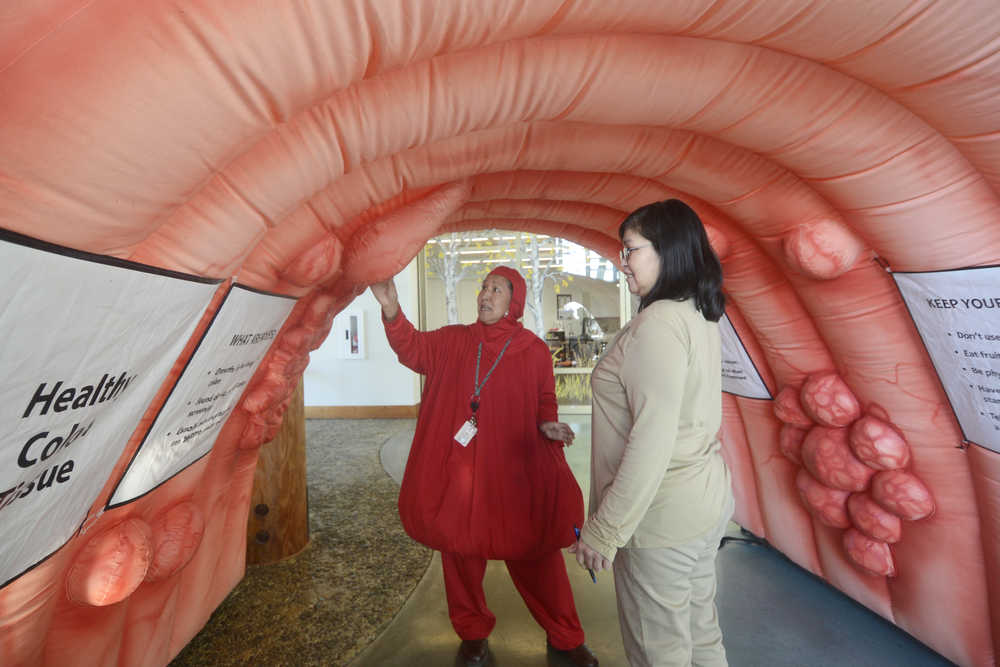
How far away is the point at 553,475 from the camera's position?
6.45ft

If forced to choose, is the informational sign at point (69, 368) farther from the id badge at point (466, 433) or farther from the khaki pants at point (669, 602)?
the khaki pants at point (669, 602)

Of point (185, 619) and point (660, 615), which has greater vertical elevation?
point (660, 615)

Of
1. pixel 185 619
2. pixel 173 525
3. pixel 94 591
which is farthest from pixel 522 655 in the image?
pixel 94 591

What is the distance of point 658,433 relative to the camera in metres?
1.17

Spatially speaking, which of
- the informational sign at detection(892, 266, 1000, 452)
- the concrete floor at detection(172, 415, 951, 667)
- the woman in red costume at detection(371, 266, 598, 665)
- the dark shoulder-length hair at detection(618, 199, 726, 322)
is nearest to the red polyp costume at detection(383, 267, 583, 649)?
the woman in red costume at detection(371, 266, 598, 665)

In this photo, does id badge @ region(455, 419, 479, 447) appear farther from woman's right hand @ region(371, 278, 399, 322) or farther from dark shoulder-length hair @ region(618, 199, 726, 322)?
dark shoulder-length hair @ region(618, 199, 726, 322)

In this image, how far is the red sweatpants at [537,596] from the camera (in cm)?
201

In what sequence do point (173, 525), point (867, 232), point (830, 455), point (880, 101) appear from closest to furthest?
point (880, 101) → point (173, 525) → point (867, 232) → point (830, 455)

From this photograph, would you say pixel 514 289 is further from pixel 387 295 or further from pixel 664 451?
pixel 664 451

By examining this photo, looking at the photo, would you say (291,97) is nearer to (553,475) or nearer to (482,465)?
(482,465)

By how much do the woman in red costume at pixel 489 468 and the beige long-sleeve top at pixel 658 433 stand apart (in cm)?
62

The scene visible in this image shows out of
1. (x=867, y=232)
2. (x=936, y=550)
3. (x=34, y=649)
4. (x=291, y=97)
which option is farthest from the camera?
(x=936, y=550)

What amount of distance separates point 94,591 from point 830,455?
2276 mm

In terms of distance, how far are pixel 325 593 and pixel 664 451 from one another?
2.08 m
